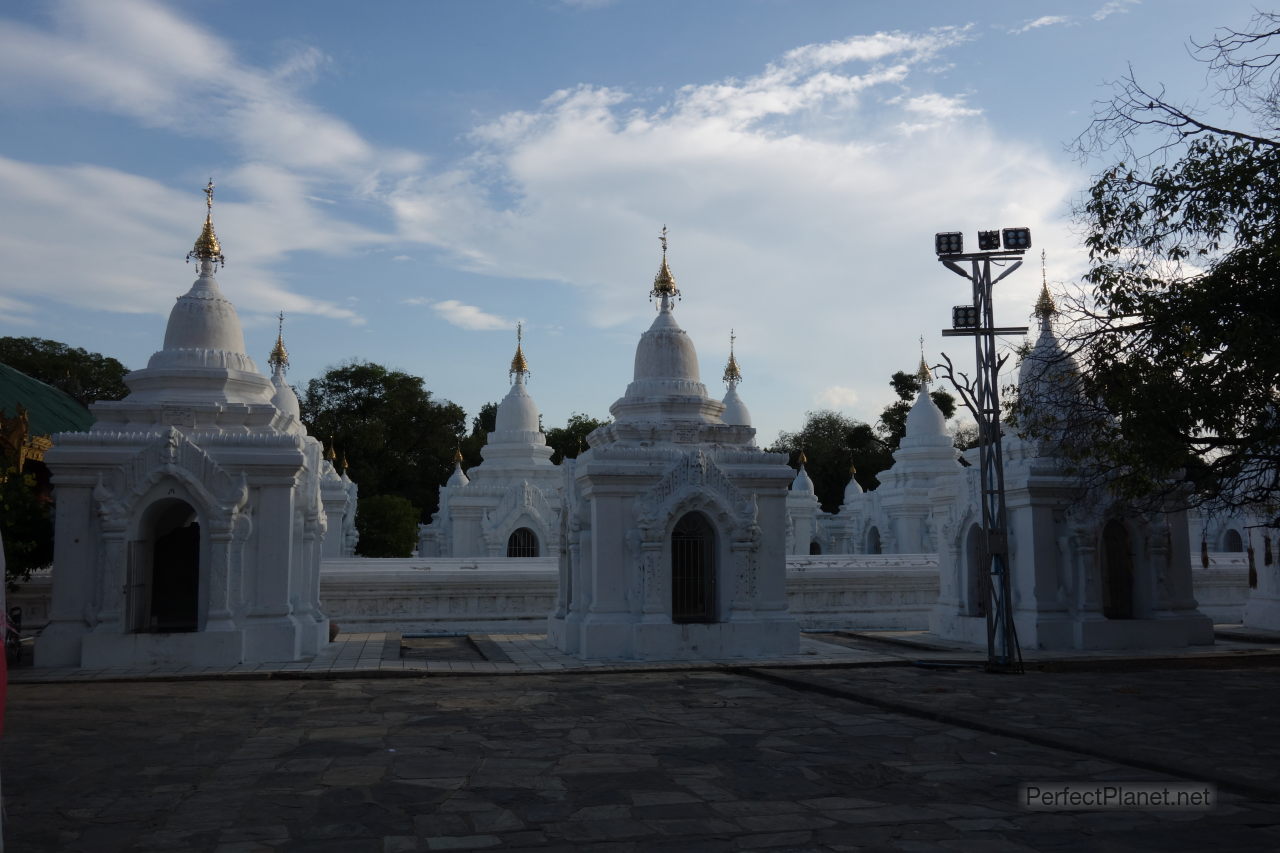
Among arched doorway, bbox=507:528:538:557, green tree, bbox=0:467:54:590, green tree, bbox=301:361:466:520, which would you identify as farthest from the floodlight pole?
green tree, bbox=301:361:466:520

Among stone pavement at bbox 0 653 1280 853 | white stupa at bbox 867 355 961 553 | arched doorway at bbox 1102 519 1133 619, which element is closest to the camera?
stone pavement at bbox 0 653 1280 853

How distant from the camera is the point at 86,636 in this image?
15578mm

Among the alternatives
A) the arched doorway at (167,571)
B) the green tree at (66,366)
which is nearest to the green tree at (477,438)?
the green tree at (66,366)

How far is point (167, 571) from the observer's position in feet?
58.7

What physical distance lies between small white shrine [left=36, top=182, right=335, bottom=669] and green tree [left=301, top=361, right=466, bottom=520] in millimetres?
34562

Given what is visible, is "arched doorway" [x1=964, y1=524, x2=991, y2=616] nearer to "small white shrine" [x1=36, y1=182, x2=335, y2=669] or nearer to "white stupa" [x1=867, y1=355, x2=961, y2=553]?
"small white shrine" [x1=36, y1=182, x2=335, y2=669]

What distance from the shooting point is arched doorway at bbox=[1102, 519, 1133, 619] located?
741 inches

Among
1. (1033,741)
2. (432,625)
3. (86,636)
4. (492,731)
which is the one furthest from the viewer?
(432,625)

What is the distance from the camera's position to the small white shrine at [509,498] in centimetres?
3103

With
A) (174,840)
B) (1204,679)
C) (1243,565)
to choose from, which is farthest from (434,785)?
(1243,565)

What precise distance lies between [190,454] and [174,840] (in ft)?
35.6

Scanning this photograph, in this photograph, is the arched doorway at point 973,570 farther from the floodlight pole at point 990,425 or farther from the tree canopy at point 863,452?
the tree canopy at point 863,452

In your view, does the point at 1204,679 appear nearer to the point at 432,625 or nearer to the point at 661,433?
the point at 661,433

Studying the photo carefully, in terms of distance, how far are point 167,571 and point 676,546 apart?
840cm
